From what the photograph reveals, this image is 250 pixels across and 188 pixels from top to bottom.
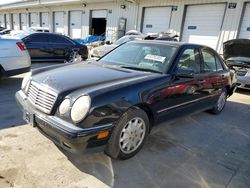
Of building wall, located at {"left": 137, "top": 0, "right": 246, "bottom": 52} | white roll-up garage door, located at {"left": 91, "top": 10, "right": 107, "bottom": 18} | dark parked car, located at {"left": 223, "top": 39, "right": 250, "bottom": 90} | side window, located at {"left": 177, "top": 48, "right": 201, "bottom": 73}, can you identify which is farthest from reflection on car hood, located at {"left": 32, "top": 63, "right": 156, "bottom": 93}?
white roll-up garage door, located at {"left": 91, "top": 10, "right": 107, "bottom": 18}

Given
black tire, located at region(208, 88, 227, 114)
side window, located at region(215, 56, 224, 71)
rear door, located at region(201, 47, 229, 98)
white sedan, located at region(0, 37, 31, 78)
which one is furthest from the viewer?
white sedan, located at region(0, 37, 31, 78)

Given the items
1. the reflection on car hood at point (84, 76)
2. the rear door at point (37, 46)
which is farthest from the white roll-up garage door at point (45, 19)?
the reflection on car hood at point (84, 76)

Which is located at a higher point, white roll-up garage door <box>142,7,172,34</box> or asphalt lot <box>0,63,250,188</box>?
white roll-up garage door <box>142,7,172,34</box>

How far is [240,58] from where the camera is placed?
7.33 metres

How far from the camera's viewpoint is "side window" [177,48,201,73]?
139 inches

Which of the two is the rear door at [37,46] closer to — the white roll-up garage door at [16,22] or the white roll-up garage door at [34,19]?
the white roll-up garage door at [34,19]

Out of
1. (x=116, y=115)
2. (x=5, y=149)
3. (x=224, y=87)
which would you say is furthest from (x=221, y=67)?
(x=5, y=149)

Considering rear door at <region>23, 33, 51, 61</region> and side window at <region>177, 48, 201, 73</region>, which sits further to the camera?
rear door at <region>23, 33, 51, 61</region>

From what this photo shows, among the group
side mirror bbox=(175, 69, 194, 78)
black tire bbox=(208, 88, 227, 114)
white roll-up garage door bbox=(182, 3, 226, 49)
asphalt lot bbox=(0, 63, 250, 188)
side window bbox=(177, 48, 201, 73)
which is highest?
white roll-up garage door bbox=(182, 3, 226, 49)

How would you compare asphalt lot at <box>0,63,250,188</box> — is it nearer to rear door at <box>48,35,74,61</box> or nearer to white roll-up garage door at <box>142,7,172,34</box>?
rear door at <box>48,35,74,61</box>

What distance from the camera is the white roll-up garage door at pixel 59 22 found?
23047mm

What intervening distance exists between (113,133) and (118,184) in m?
0.54

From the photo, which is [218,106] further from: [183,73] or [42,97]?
[42,97]

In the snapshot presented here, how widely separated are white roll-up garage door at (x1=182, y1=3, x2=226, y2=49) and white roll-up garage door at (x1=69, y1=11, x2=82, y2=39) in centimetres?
1110
